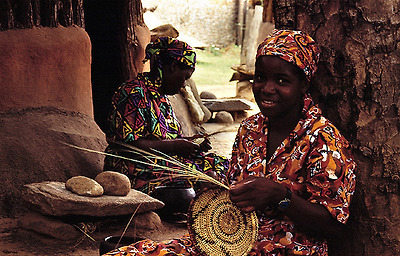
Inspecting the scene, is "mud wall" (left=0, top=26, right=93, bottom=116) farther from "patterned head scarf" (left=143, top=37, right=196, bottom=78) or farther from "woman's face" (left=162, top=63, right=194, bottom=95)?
"woman's face" (left=162, top=63, right=194, bottom=95)

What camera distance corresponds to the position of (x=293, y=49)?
7.09ft

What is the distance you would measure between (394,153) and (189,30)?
54.9ft

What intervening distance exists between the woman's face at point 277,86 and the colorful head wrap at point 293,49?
0.08ft

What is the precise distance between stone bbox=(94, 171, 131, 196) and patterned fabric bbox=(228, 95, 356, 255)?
6.34 feet

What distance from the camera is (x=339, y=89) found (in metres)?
2.45

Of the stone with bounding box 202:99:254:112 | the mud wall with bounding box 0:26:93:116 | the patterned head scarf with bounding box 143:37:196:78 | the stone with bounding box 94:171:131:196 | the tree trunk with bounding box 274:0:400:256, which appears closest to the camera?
the tree trunk with bounding box 274:0:400:256

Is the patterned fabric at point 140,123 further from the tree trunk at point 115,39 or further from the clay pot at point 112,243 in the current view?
the tree trunk at point 115,39

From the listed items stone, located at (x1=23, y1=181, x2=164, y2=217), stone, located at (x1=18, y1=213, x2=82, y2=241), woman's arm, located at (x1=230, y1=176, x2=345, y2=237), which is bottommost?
Result: stone, located at (x1=18, y1=213, x2=82, y2=241)

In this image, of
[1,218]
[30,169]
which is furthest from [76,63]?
[1,218]

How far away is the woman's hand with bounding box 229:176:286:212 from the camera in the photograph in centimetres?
204

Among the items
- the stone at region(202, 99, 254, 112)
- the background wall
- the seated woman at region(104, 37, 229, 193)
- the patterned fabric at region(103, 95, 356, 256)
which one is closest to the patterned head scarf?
the seated woman at region(104, 37, 229, 193)

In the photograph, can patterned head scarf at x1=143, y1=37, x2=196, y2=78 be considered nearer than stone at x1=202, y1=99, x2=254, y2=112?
Yes

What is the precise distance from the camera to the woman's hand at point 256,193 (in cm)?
204

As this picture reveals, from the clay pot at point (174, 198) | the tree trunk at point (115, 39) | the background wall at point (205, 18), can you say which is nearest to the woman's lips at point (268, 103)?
the clay pot at point (174, 198)
